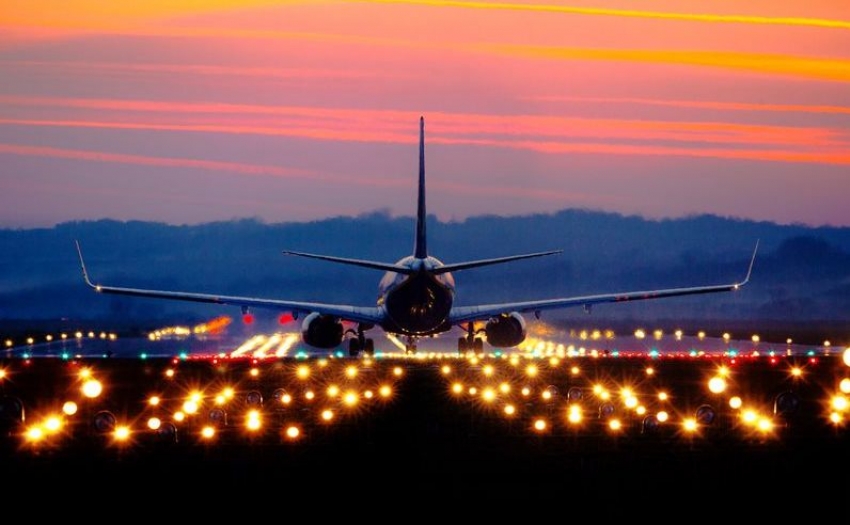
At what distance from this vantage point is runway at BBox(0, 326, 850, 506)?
26828 millimetres

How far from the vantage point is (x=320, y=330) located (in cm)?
7319

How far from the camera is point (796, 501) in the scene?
23.5 m

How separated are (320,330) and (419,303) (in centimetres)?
759

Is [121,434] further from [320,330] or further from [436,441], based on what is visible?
[320,330]

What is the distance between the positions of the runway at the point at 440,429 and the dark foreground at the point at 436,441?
0.09 meters

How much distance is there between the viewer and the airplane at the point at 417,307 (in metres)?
67.7

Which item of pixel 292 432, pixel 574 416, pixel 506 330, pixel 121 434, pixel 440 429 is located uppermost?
pixel 506 330

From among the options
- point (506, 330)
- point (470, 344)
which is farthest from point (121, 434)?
point (470, 344)

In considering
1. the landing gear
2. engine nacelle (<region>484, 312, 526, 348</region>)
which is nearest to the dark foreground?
engine nacelle (<region>484, 312, 526, 348</region>)

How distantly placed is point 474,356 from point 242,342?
4012 centimetres

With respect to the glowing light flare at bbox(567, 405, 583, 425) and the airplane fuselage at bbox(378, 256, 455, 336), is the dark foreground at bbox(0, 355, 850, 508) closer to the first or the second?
the glowing light flare at bbox(567, 405, 583, 425)

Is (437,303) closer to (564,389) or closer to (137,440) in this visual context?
(564,389)

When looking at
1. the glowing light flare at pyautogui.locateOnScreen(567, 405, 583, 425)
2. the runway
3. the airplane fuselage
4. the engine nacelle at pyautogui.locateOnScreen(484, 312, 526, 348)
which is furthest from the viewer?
the engine nacelle at pyautogui.locateOnScreen(484, 312, 526, 348)

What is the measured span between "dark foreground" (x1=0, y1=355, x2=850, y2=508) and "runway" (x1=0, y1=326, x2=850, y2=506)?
94mm
